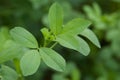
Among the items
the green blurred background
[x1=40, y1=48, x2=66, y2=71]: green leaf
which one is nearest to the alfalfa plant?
[x1=40, y1=48, x2=66, y2=71]: green leaf

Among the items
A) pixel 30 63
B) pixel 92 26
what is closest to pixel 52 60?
pixel 30 63

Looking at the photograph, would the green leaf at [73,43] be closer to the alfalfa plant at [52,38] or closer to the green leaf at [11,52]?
the alfalfa plant at [52,38]

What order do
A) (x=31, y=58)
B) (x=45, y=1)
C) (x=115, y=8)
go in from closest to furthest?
(x=31, y=58) < (x=45, y=1) < (x=115, y=8)

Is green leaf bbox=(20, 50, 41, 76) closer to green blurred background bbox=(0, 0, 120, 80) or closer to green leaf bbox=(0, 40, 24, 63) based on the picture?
green leaf bbox=(0, 40, 24, 63)

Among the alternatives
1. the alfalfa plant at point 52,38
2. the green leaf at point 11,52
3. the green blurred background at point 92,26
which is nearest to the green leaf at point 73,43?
the alfalfa plant at point 52,38

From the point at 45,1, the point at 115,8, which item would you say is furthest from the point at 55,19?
the point at 115,8

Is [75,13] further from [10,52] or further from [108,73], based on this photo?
[10,52]

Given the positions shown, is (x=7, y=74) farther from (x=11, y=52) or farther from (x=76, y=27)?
(x=76, y=27)
